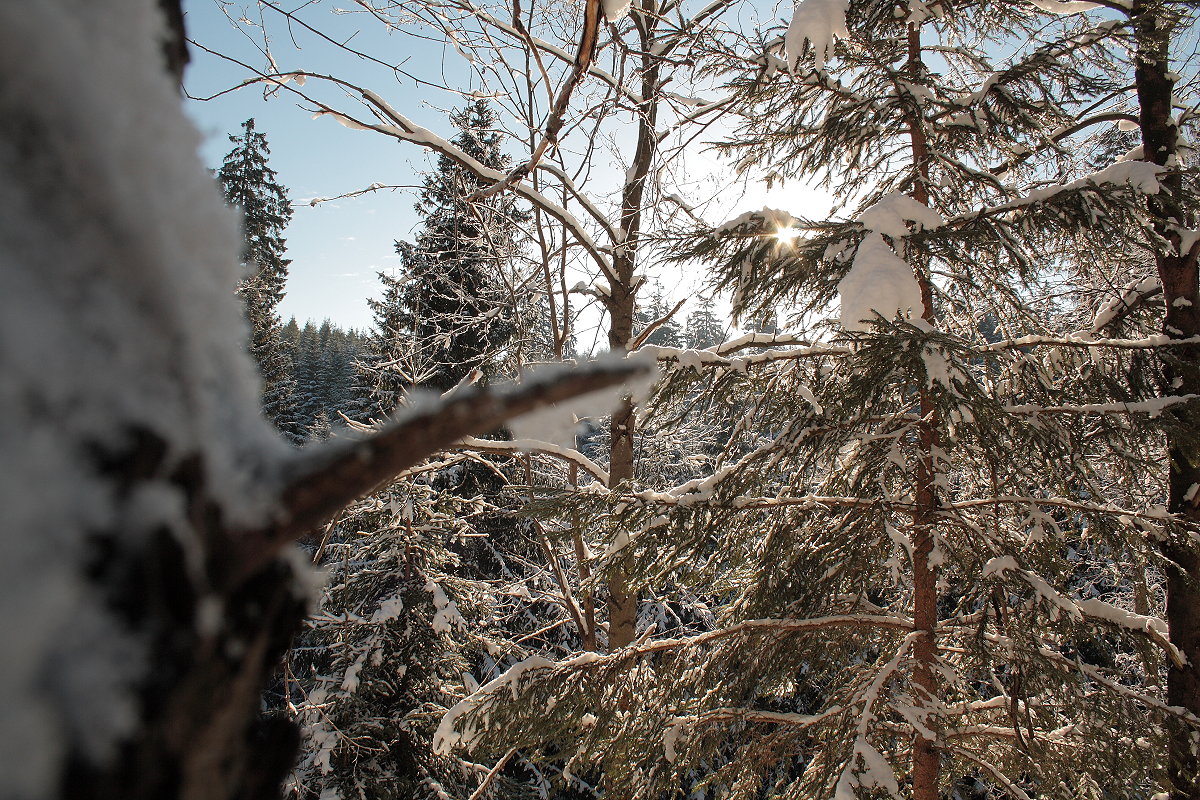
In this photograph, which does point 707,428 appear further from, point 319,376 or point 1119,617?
point 319,376

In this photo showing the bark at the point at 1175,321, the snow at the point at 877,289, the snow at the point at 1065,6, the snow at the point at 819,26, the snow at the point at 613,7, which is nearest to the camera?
the snow at the point at 613,7

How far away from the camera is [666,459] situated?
10.7 m

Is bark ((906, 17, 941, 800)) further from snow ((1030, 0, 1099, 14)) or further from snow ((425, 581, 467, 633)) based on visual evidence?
→ snow ((425, 581, 467, 633))

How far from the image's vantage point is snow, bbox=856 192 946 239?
3020 mm

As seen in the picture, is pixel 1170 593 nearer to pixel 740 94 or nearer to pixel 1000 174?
pixel 1000 174

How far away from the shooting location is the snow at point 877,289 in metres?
2.63

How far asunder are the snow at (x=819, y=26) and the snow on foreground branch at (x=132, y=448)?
369 cm

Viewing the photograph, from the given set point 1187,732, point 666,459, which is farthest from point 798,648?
point 666,459

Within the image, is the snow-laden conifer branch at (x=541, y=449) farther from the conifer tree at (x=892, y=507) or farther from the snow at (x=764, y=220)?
the snow at (x=764, y=220)

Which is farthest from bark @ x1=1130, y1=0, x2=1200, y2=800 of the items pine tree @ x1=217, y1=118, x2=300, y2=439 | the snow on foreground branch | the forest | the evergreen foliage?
the evergreen foliage

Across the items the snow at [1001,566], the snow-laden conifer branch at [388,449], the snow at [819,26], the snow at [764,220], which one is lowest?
the snow at [1001,566]

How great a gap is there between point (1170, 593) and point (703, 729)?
425 centimetres

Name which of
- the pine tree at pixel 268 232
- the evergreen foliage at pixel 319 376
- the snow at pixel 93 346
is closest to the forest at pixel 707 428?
the snow at pixel 93 346

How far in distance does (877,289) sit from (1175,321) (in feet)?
12.7
